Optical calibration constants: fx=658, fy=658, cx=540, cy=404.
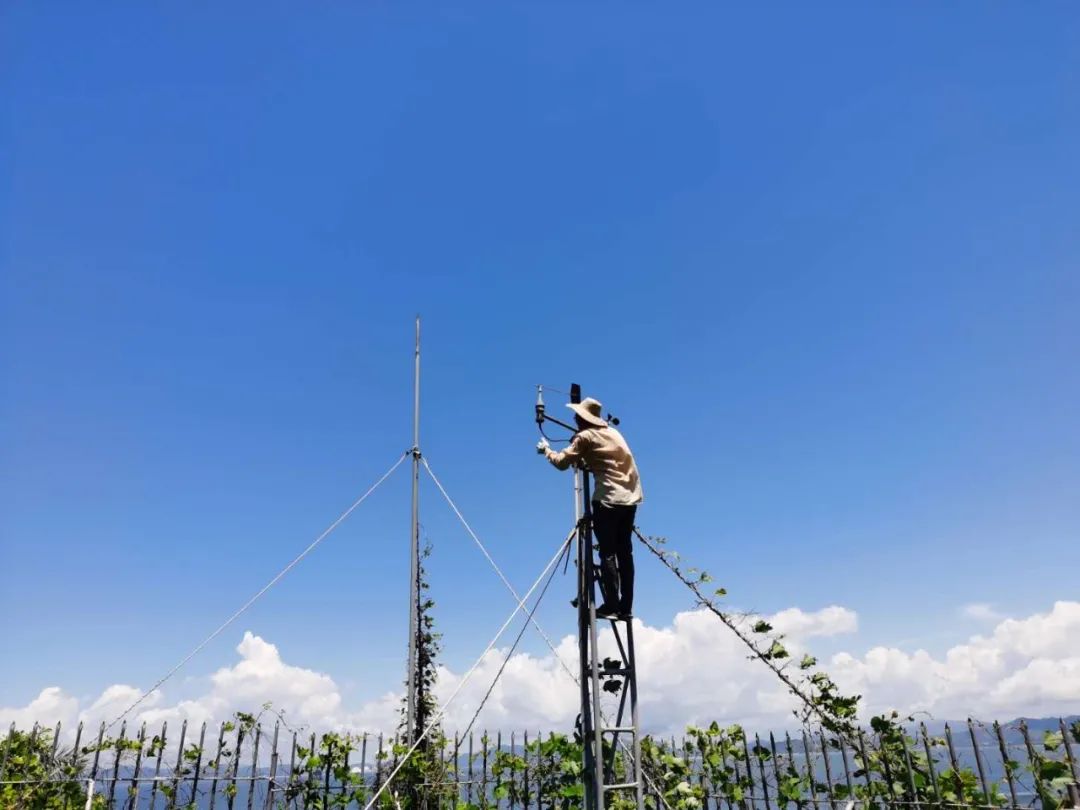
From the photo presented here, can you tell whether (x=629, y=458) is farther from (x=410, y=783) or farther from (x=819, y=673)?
(x=410, y=783)

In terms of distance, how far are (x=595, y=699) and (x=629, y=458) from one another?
6.32ft

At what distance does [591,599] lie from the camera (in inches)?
214

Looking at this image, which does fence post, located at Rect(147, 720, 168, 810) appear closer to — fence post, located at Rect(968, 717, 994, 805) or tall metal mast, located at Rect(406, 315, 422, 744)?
tall metal mast, located at Rect(406, 315, 422, 744)

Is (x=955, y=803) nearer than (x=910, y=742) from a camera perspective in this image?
Yes

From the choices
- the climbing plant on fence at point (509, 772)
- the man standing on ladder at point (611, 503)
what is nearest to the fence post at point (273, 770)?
the climbing plant on fence at point (509, 772)

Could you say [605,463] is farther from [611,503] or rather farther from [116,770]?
[116,770]

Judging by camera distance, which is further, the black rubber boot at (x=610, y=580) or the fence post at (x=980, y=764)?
the black rubber boot at (x=610, y=580)

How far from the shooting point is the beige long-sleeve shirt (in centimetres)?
545

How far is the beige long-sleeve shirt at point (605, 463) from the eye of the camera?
5.45 m

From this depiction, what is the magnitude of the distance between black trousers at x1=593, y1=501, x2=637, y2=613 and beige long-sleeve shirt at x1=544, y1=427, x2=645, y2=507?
0.11 metres

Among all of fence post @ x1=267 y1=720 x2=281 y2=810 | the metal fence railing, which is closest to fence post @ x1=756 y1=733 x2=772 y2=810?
the metal fence railing

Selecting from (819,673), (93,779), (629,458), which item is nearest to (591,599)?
(629,458)

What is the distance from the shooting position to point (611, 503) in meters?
5.42

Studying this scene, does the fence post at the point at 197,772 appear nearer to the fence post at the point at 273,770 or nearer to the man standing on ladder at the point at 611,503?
the fence post at the point at 273,770
